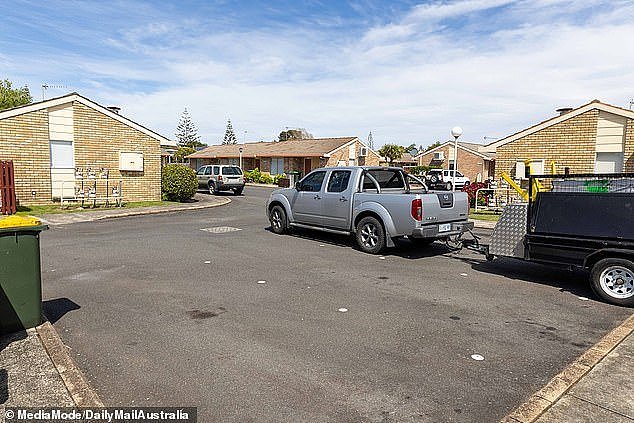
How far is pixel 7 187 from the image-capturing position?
1510 cm

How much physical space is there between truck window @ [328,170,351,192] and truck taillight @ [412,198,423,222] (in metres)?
2.03

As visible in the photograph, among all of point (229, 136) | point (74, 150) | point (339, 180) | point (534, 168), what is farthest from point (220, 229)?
point (229, 136)

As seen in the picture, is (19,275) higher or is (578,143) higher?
(578,143)

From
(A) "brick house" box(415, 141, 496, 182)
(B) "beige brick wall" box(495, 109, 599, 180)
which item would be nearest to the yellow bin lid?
(B) "beige brick wall" box(495, 109, 599, 180)

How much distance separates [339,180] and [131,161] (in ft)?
41.3

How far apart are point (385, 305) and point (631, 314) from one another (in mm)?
2990

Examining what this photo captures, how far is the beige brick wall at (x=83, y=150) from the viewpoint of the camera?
16.7m

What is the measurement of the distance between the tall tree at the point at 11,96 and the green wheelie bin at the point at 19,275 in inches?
1820

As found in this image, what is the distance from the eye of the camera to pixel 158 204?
19.6m

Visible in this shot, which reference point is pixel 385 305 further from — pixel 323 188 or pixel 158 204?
pixel 158 204

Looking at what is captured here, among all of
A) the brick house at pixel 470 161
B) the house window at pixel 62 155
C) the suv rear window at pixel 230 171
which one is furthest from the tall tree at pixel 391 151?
the house window at pixel 62 155

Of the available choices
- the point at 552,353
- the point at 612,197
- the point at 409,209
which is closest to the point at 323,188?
the point at 409,209

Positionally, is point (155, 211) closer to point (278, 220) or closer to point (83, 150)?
point (83, 150)

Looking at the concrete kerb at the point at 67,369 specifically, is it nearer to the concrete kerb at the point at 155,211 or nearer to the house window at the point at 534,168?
the concrete kerb at the point at 155,211
